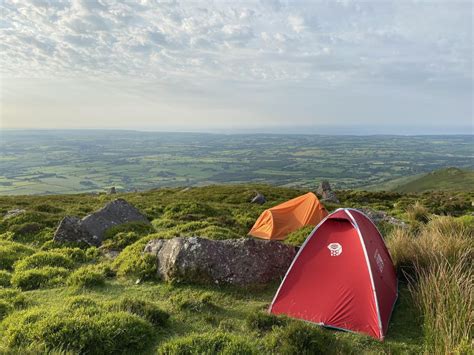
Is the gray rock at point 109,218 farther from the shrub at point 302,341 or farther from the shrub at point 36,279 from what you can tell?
the shrub at point 302,341

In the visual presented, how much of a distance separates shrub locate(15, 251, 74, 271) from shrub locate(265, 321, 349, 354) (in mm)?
7982

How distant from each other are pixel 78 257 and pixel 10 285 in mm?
2586

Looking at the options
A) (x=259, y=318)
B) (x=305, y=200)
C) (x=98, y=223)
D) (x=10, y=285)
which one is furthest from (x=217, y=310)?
(x=305, y=200)

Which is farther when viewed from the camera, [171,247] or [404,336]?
[171,247]

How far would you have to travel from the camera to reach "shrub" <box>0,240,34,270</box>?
11398 millimetres

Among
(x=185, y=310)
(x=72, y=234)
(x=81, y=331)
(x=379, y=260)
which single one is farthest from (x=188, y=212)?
(x=81, y=331)

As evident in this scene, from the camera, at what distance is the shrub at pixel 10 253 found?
11.4 meters

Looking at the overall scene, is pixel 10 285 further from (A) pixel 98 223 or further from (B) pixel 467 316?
(B) pixel 467 316

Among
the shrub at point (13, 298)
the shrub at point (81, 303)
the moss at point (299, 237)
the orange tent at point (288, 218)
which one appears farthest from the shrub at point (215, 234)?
the shrub at point (13, 298)

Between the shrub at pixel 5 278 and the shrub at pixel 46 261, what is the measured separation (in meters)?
0.45

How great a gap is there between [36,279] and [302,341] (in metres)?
7.84

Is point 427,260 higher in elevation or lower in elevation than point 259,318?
higher

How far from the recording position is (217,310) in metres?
7.75

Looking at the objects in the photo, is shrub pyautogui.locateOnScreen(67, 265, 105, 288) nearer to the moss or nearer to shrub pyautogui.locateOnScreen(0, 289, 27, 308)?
shrub pyautogui.locateOnScreen(0, 289, 27, 308)
